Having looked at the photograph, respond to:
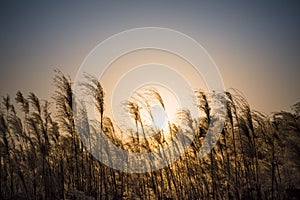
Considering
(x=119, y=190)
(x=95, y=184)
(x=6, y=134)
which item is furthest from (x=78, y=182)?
(x=6, y=134)

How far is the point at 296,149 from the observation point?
1235 centimetres

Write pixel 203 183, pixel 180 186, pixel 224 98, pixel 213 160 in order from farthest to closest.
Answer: pixel 180 186, pixel 203 183, pixel 213 160, pixel 224 98

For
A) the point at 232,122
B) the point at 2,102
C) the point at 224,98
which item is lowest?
the point at 232,122

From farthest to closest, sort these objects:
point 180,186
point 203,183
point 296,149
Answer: point 180,186, point 203,183, point 296,149

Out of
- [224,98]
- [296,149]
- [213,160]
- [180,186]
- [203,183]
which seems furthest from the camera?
[180,186]

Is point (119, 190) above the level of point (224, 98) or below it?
below

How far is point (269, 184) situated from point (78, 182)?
24.5ft

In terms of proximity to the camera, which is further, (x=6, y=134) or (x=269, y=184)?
(x=6, y=134)

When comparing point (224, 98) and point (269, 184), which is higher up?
point (224, 98)

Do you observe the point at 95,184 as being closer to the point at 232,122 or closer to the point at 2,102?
the point at 2,102

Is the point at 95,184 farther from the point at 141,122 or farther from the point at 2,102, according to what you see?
the point at 2,102

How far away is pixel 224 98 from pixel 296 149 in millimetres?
2709

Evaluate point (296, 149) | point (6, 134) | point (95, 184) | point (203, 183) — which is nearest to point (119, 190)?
point (95, 184)

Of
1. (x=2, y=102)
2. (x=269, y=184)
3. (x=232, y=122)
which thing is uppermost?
(x=2, y=102)
